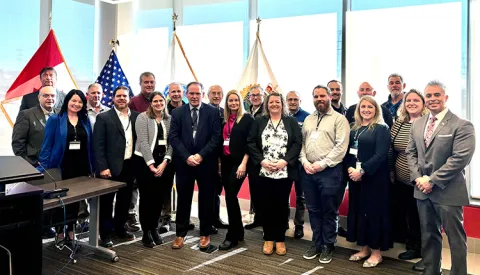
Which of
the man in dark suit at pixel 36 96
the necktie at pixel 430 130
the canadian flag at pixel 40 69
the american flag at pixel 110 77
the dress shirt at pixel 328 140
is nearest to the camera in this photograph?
the necktie at pixel 430 130

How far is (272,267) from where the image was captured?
→ 3.22 meters

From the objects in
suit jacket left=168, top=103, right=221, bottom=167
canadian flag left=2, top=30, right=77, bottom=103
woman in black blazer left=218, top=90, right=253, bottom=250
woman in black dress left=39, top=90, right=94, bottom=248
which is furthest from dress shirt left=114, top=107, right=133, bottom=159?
canadian flag left=2, top=30, right=77, bottom=103

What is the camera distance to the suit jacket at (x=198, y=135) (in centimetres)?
349

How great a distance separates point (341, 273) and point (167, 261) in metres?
1.47

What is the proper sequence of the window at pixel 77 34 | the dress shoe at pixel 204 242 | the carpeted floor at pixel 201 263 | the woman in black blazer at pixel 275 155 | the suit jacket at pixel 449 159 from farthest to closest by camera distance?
the window at pixel 77 34, the dress shoe at pixel 204 242, the woman in black blazer at pixel 275 155, the carpeted floor at pixel 201 263, the suit jacket at pixel 449 159

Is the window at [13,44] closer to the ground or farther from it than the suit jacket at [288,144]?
farther from it

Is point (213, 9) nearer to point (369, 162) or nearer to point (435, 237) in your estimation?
point (369, 162)

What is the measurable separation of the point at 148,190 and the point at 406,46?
3.40 metres

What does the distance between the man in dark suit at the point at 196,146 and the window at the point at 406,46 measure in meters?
2.24

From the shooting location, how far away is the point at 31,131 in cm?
368

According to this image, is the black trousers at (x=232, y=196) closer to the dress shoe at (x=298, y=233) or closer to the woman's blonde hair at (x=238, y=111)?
the woman's blonde hair at (x=238, y=111)

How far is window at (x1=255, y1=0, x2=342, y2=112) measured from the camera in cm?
507

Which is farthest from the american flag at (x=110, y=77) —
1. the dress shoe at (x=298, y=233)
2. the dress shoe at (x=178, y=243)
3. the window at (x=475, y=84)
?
the window at (x=475, y=84)

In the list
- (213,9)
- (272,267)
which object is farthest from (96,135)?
(213,9)
